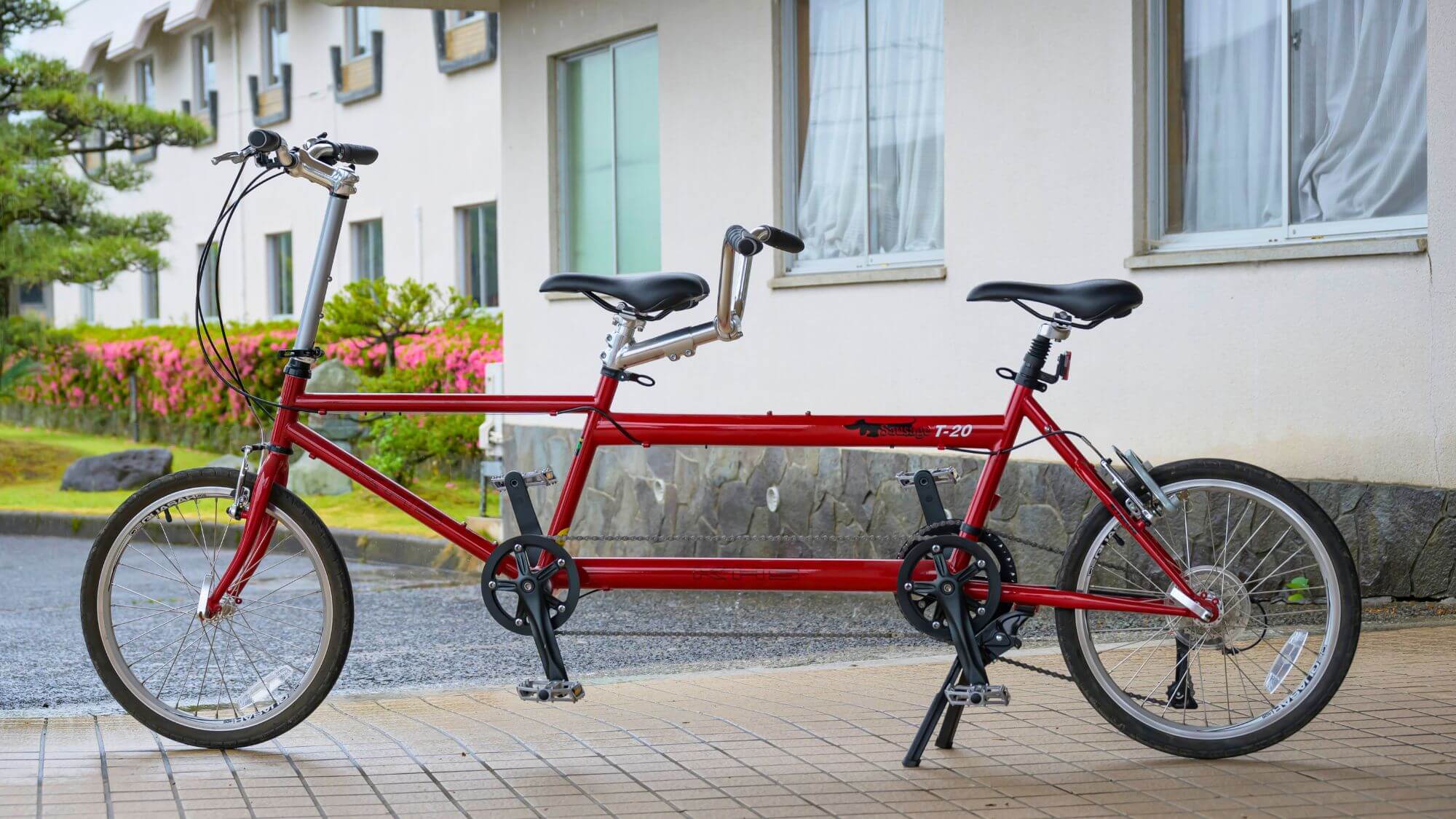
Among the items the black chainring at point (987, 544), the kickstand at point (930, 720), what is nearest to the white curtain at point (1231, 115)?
the black chainring at point (987, 544)

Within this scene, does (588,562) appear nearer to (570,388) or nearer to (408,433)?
(570,388)

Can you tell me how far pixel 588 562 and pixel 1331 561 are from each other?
1.90 meters

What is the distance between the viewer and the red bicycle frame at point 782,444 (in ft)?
13.9

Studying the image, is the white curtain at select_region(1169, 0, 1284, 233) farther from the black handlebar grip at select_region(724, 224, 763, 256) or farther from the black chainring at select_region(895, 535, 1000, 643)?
the black handlebar grip at select_region(724, 224, 763, 256)

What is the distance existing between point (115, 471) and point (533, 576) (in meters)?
11.9

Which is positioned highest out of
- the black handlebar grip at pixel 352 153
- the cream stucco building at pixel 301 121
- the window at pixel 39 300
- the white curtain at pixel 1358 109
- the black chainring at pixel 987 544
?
the cream stucco building at pixel 301 121

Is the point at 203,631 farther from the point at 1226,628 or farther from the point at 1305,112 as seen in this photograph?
the point at 1305,112

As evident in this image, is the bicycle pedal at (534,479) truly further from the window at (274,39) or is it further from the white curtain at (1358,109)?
the window at (274,39)

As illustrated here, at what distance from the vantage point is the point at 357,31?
68.2 feet

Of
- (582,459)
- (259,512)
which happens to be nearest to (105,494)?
(259,512)

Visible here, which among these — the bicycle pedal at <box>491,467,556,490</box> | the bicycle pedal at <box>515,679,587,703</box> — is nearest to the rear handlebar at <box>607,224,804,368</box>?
the bicycle pedal at <box>491,467,556,490</box>

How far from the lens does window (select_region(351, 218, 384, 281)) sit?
2055 cm

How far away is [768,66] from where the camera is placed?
9.05 m

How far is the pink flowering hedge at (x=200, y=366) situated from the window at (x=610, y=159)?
3943 mm
